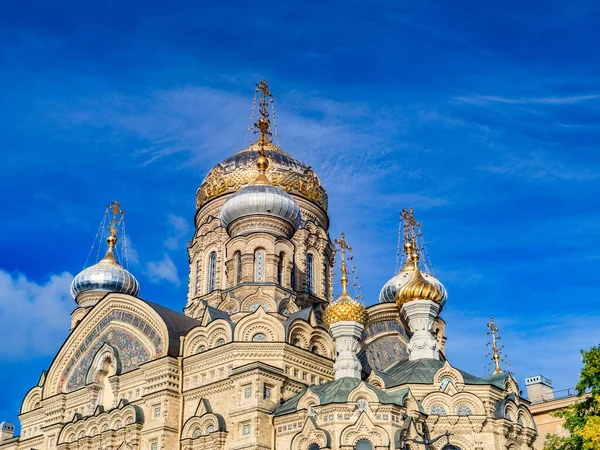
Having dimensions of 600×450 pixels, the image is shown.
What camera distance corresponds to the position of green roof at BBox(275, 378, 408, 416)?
16.5m

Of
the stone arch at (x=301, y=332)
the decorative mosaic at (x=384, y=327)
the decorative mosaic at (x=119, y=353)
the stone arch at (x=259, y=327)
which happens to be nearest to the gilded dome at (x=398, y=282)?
the decorative mosaic at (x=384, y=327)

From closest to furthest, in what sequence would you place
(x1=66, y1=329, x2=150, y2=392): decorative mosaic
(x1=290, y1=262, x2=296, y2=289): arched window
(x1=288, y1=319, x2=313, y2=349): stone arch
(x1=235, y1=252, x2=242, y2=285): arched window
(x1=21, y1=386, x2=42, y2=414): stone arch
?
(x1=288, y1=319, x2=313, y2=349): stone arch
(x1=66, y1=329, x2=150, y2=392): decorative mosaic
(x1=235, y1=252, x2=242, y2=285): arched window
(x1=21, y1=386, x2=42, y2=414): stone arch
(x1=290, y1=262, x2=296, y2=289): arched window

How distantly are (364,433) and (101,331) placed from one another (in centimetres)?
864

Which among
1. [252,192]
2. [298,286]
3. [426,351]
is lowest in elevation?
[426,351]

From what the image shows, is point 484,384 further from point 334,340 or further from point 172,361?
point 172,361

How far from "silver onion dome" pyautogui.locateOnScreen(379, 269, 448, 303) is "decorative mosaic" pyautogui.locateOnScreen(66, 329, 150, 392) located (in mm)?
8343

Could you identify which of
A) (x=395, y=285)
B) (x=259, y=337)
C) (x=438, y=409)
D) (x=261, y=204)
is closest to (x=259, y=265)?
(x=261, y=204)

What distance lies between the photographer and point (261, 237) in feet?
72.4

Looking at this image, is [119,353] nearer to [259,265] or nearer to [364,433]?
[259,265]

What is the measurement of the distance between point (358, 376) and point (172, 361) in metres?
4.26

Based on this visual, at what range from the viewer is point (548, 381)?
25.9 meters

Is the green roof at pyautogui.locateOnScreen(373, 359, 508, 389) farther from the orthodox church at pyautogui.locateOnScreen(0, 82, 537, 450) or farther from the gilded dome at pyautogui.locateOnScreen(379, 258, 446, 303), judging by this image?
the gilded dome at pyautogui.locateOnScreen(379, 258, 446, 303)

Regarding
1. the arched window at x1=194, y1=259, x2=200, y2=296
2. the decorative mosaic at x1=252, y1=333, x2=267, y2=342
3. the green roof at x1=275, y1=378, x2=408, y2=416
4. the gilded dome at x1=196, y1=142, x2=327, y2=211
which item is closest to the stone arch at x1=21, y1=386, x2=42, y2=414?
the arched window at x1=194, y1=259, x2=200, y2=296

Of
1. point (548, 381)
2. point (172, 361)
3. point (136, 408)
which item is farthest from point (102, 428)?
point (548, 381)
